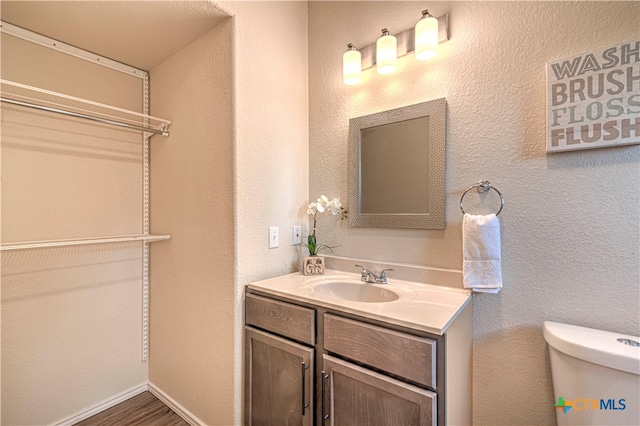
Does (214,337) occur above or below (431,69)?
below

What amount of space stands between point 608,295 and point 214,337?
5.52 feet

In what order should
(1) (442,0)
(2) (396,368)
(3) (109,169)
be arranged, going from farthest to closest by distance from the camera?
1. (3) (109,169)
2. (1) (442,0)
3. (2) (396,368)

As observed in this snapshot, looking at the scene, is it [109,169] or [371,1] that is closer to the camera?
[371,1]

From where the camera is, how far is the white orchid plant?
1.62m

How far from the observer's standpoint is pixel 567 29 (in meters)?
1.09

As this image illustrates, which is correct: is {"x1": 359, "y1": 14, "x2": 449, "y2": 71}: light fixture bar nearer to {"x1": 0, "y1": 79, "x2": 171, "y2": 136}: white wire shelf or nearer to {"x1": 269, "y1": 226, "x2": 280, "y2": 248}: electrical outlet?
{"x1": 269, "y1": 226, "x2": 280, "y2": 248}: electrical outlet

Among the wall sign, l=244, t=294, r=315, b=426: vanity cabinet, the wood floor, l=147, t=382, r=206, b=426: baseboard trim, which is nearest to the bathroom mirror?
the wall sign

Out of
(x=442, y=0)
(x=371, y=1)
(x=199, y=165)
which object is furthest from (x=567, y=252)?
(x=199, y=165)

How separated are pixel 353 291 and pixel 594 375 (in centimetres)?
90

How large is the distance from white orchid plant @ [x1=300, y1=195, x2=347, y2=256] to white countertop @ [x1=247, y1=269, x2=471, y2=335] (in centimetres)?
18

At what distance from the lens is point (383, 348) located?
996mm

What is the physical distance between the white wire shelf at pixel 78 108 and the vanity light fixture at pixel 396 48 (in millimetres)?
1123

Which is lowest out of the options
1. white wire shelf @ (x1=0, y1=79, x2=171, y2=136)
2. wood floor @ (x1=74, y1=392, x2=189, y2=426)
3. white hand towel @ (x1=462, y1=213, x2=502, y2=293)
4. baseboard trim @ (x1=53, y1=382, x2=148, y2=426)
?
wood floor @ (x1=74, y1=392, x2=189, y2=426)

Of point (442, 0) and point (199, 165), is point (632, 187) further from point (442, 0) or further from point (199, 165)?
point (199, 165)
